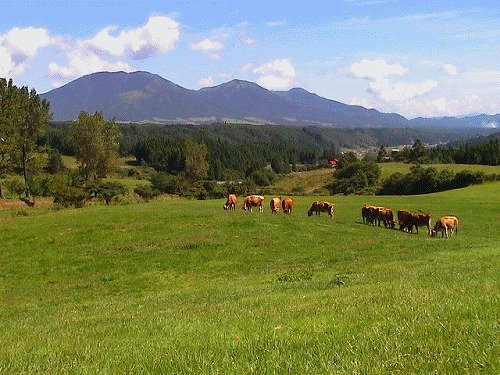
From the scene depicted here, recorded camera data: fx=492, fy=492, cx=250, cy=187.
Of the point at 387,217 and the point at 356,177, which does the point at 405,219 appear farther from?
the point at 356,177

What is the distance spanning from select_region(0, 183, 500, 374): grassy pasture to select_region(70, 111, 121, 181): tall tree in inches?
1985

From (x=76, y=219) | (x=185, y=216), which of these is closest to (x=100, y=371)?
(x=185, y=216)

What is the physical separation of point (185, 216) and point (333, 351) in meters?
29.5

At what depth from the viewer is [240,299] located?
41.4 feet

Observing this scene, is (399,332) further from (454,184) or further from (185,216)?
(454,184)

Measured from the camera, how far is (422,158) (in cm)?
14275

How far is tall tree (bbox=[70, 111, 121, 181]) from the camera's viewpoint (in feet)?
270

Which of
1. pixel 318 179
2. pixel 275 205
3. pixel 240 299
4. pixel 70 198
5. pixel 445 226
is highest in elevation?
pixel 240 299

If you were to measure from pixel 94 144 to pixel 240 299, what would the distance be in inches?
2946

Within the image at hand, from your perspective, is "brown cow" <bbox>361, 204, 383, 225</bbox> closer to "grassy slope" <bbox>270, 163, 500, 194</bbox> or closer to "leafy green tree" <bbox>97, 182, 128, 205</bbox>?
"leafy green tree" <bbox>97, 182, 128, 205</bbox>

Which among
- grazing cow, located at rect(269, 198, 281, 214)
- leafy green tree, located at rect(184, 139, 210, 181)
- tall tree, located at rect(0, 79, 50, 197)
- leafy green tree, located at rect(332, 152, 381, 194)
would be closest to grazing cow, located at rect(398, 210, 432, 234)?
grazing cow, located at rect(269, 198, 281, 214)

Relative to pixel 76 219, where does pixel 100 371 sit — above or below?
above

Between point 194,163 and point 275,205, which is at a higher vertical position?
Result: point 194,163

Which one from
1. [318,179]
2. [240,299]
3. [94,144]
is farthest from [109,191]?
[318,179]
